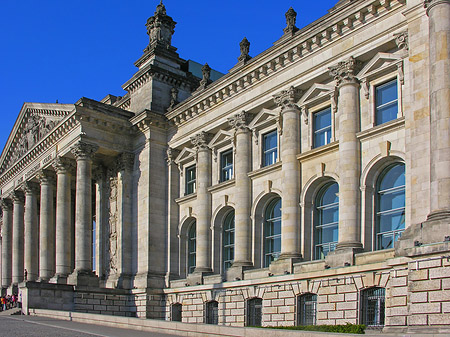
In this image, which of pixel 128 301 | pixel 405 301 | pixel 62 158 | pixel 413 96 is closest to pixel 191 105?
pixel 62 158

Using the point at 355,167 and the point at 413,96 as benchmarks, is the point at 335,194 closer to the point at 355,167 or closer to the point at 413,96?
the point at 355,167

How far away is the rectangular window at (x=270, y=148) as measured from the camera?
3269 cm

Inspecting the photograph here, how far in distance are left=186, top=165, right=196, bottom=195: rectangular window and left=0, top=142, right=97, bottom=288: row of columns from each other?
6.21 m

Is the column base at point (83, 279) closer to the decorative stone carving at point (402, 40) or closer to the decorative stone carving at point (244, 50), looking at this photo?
the decorative stone carving at point (244, 50)

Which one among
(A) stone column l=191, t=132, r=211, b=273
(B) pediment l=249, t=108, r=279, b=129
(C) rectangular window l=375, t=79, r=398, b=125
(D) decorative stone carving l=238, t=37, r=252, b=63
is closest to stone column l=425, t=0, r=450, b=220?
(C) rectangular window l=375, t=79, r=398, b=125

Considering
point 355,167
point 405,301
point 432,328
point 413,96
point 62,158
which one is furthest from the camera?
point 62,158

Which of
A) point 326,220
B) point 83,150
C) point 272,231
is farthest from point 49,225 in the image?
point 326,220

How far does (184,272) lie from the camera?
3856 cm

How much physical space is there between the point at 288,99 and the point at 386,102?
5651 millimetres

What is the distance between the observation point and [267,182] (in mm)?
32125

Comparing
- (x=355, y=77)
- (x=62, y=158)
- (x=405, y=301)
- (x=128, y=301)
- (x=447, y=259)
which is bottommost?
(x=128, y=301)

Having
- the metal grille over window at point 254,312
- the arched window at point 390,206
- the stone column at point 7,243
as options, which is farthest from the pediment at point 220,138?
the stone column at point 7,243

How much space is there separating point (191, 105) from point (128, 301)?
12.9 metres

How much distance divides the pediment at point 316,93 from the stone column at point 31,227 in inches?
1005
